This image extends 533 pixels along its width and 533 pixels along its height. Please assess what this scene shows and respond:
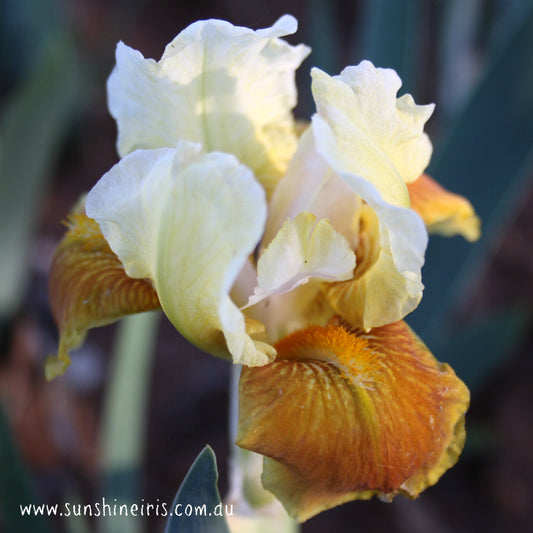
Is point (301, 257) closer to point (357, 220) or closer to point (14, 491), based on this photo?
point (357, 220)

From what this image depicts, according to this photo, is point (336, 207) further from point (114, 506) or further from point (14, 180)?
point (14, 180)

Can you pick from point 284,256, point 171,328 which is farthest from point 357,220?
point 171,328

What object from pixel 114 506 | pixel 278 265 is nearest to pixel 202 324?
pixel 278 265

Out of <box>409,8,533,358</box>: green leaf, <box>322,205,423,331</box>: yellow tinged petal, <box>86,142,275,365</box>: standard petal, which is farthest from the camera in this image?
<box>409,8,533,358</box>: green leaf

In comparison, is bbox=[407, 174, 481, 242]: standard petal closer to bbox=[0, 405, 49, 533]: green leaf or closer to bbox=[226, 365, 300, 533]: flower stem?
bbox=[226, 365, 300, 533]: flower stem

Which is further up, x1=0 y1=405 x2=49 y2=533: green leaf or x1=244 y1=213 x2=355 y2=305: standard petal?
x1=244 y1=213 x2=355 y2=305: standard petal

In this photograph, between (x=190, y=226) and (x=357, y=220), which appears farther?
(x=357, y=220)

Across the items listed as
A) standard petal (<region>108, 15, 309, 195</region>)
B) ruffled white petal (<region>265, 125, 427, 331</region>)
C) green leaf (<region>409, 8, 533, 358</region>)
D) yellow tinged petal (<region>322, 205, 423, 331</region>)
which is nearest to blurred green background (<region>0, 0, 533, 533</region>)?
green leaf (<region>409, 8, 533, 358</region>)
